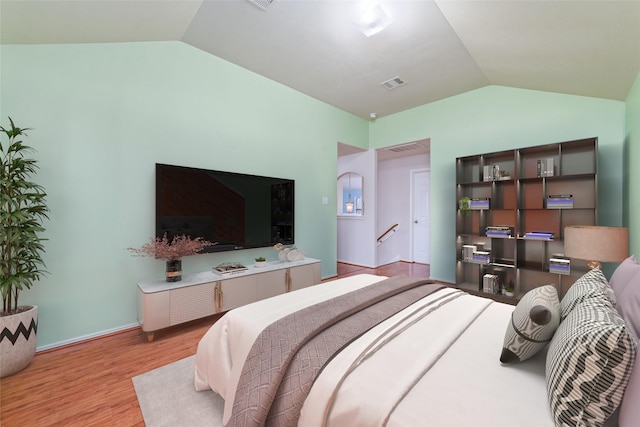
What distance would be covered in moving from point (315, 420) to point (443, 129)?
4300mm

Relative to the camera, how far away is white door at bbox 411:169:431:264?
18.9ft

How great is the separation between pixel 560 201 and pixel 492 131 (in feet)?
4.18

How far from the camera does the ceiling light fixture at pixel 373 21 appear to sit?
2.29m

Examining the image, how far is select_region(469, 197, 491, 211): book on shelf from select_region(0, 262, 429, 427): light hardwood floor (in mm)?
3512

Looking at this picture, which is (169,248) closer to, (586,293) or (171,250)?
(171,250)

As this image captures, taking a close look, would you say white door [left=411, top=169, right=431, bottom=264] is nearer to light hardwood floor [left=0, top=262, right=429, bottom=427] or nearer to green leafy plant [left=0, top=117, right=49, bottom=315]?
light hardwood floor [left=0, top=262, right=429, bottom=427]

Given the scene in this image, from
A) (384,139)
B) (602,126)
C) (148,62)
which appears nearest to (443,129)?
(384,139)

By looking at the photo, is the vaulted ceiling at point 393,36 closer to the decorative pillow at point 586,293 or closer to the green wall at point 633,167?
the green wall at point 633,167

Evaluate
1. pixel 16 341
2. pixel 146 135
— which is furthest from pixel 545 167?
pixel 16 341

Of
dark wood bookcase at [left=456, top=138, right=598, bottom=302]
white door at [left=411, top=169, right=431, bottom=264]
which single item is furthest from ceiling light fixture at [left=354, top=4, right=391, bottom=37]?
white door at [left=411, top=169, right=431, bottom=264]

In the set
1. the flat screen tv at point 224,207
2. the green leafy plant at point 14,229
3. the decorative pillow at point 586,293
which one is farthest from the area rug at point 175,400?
the decorative pillow at point 586,293

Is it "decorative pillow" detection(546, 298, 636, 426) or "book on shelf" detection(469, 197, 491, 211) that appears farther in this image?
"book on shelf" detection(469, 197, 491, 211)

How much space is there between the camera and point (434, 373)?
39.1 inches

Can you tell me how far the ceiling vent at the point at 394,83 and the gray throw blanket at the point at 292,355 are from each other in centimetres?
303
